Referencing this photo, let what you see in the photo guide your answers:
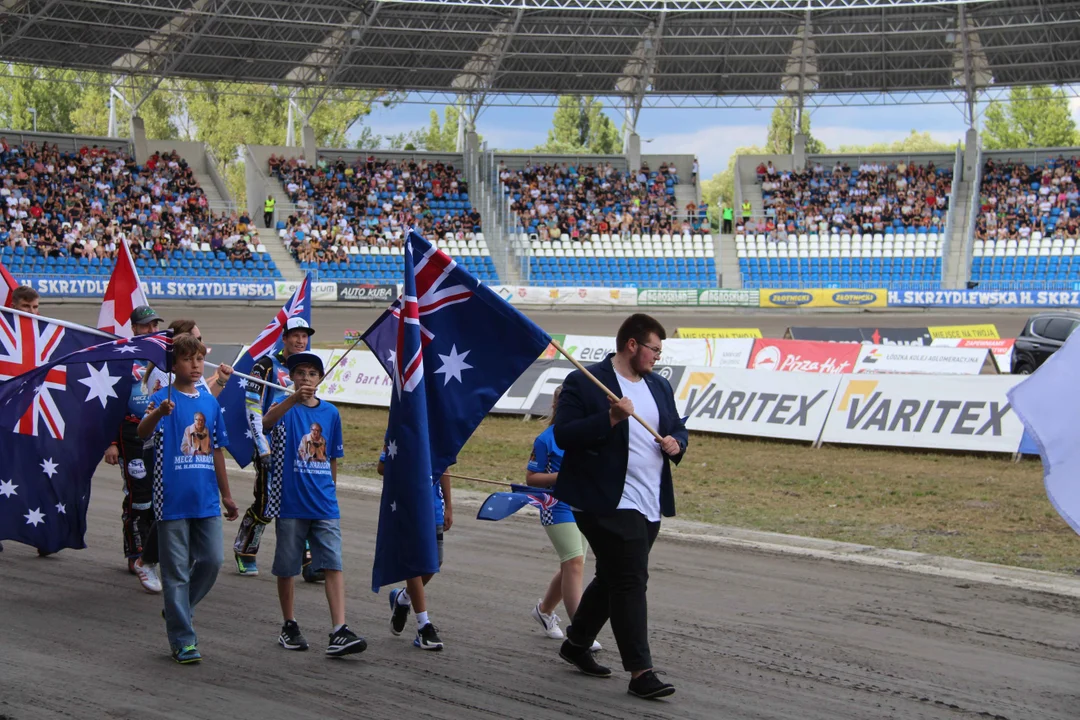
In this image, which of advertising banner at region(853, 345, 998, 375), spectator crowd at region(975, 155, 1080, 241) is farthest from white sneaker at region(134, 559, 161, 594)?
spectator crowd at region(975, 155, 1080, 241)

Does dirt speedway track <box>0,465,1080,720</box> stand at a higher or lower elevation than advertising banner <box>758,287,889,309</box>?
lower

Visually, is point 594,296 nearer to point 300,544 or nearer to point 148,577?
point 148,577

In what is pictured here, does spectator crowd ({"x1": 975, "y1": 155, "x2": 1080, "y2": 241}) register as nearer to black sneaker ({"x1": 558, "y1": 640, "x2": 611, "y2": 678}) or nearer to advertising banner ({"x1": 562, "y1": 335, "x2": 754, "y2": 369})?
advertising banner ({"x1": 562, "y1": 335, "x2": 754, "y2": 369})

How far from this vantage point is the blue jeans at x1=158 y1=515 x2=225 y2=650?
6.56 meters

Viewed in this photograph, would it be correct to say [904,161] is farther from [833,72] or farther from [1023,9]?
[1023,9]

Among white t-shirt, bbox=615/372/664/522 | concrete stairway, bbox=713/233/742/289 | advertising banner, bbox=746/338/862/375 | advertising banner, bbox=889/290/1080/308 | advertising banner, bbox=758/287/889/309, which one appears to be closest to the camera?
white t-shirt, bbox=615/372/664/522

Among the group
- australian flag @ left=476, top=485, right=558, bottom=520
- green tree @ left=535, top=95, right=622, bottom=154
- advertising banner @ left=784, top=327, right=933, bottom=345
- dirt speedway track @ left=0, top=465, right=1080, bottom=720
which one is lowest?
dirt speedway track @ left=0, top=465, right=1080, bottom=720

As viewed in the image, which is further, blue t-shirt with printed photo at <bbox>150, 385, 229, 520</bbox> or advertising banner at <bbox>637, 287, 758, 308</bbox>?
advertising banner at <bbox>637, 287, 758, 308</bbox>

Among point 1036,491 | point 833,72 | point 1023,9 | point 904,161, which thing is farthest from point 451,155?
point 1036,491

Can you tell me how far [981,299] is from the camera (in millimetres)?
43938

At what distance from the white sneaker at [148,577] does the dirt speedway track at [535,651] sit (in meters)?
0.14

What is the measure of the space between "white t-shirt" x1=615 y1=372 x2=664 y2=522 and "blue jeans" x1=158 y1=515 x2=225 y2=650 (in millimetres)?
2529

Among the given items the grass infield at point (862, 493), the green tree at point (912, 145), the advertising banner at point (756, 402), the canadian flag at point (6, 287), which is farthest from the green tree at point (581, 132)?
the canadian flag at point (6, 287)

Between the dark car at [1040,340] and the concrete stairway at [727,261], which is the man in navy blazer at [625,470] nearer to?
the dark car at [1040,340]
